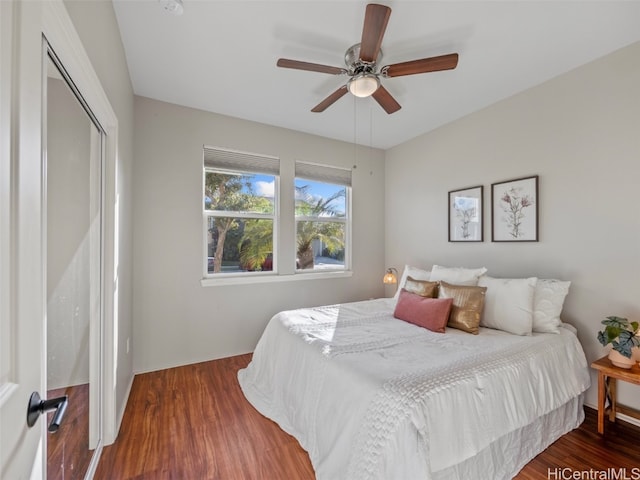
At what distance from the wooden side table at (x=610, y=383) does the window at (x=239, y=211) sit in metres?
3.05

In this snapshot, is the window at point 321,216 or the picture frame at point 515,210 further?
the window at point 321,216

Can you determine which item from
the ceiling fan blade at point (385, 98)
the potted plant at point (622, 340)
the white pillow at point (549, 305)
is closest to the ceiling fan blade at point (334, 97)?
the ceiling fan blade at point (385, 98)

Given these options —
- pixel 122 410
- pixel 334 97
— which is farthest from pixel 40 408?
pixel 334 97

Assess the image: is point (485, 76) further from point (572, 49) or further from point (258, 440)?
point (258, 440)

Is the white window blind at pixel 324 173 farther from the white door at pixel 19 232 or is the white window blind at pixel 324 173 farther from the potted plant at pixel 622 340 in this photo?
the white door at pixel 19 232

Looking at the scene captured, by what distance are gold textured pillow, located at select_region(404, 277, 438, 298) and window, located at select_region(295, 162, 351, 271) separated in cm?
146

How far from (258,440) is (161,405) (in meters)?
0.94

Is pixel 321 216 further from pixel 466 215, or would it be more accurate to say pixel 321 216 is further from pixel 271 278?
pixel 466 215

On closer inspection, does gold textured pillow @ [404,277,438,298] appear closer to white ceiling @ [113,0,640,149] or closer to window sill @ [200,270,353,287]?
window sill @ [200,270,353,287]

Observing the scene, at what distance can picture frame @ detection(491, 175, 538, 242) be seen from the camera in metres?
2.70

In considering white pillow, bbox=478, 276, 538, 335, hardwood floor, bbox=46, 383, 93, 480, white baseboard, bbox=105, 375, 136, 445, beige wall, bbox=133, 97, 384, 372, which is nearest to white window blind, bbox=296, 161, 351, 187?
beige wall, bbox=133, 97, 384, 372

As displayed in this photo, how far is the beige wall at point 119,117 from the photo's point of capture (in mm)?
1361

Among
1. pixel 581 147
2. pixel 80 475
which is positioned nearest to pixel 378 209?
pixel 581 147

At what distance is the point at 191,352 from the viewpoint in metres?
3.15
